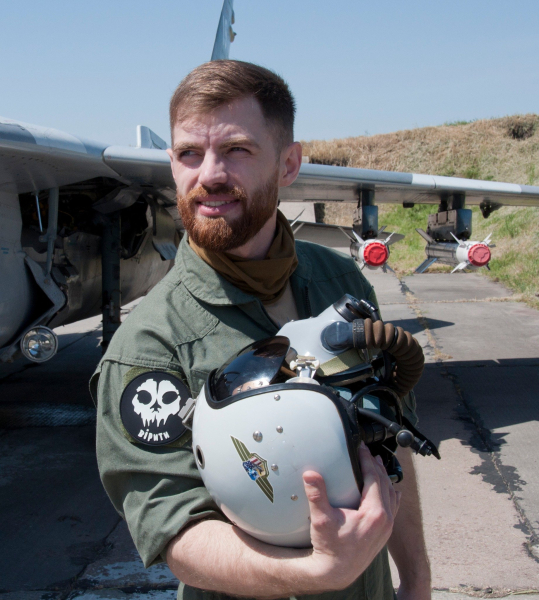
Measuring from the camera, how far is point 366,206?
262 inches

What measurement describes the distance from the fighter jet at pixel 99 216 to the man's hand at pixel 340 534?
3396 millimetres

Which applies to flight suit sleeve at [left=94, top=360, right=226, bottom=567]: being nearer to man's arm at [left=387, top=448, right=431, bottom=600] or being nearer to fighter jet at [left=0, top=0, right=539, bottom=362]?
man's arm at [left=387, top=448, right=431, bottom=600]

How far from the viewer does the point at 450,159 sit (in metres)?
25.4

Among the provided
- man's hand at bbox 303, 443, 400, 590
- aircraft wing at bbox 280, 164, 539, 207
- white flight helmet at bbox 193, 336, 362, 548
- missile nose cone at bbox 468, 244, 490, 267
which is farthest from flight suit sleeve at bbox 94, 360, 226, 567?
A: missile nose cone at bbox 468, 244, 490, 267

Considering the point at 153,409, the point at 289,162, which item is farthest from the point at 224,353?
the point at 289,162

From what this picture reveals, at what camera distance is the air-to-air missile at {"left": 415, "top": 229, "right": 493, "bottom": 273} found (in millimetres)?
6027

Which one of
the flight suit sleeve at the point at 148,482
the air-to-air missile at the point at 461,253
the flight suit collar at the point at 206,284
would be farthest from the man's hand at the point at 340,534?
the air-to-air missile at the point at 461,253

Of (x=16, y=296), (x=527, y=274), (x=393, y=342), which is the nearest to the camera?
(x=393, y=342)

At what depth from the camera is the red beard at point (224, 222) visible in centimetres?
142

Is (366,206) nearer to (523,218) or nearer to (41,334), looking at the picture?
(41,334)

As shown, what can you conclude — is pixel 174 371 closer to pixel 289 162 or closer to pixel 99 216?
pixel 289 162

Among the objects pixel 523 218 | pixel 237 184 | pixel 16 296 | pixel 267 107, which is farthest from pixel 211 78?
pixel 523 218

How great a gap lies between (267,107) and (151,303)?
60cm

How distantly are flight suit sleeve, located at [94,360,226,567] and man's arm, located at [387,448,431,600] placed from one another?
734 millimetres
